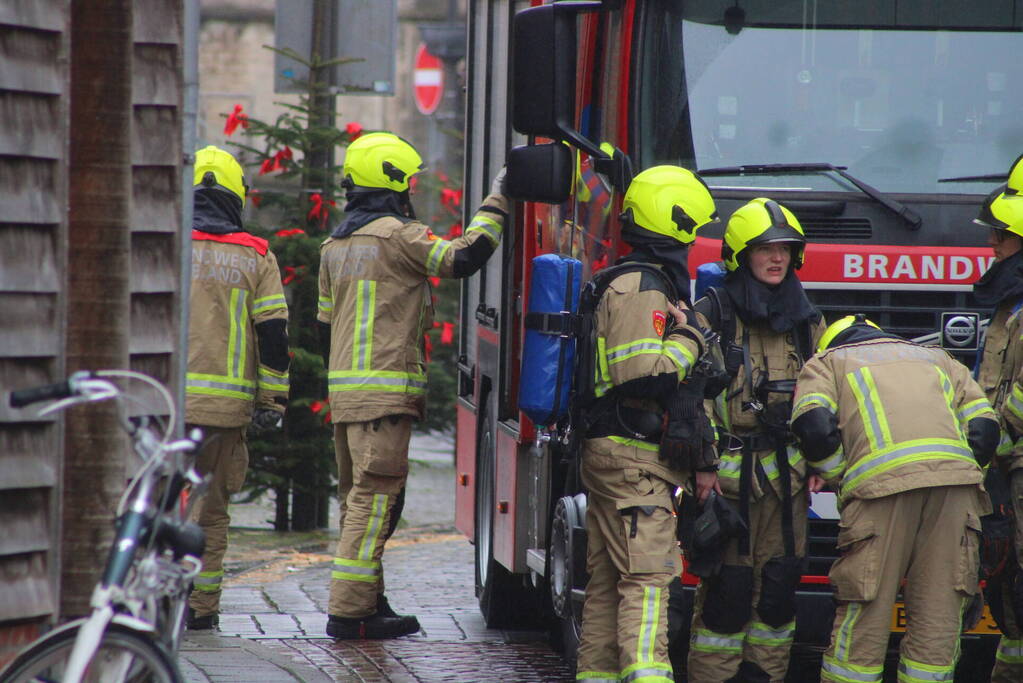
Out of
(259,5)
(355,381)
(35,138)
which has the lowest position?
(355,381)

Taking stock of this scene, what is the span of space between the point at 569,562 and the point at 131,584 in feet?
8.51

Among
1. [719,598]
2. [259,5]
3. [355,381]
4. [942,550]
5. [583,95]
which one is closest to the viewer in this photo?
[942,550]

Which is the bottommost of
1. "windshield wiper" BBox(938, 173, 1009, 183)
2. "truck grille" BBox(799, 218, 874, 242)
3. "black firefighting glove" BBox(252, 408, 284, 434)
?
"black firefighting glove" BBox(252, 408, 284, 434)

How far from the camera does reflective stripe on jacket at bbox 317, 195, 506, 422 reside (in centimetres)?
777

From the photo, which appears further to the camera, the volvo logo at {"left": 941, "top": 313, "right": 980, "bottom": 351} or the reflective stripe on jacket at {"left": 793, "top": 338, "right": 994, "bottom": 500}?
the volvo logo at {"left": 941, "top": 313, "right": 980, "bottom": 351}

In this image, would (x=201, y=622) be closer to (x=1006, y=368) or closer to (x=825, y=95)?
(x=825, y=95)

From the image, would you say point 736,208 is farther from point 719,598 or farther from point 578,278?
point 719,598

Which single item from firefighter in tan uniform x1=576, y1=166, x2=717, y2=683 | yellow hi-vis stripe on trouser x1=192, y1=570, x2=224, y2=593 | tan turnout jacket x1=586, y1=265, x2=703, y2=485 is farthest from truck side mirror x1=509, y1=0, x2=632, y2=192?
yellow hi-vis stripe on trouser x1=192, y1=570, x2=224, y2=593

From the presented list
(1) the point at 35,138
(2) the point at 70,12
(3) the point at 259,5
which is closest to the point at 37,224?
(1) the point at 35,138

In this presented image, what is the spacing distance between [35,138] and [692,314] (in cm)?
226

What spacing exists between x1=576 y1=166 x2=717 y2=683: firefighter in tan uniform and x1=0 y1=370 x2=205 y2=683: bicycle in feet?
7.00

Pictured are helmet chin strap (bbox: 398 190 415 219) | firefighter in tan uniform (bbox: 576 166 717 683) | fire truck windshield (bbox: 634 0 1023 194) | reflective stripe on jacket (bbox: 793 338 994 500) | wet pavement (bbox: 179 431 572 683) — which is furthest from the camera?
helmet chin strap (bbox: 398 190 415 219)

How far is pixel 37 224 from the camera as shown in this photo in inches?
185

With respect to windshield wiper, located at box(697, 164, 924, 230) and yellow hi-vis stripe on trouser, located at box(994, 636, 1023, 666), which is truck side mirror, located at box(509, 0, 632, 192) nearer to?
windshield wiper, located at box(697, 164, 924, 230)
